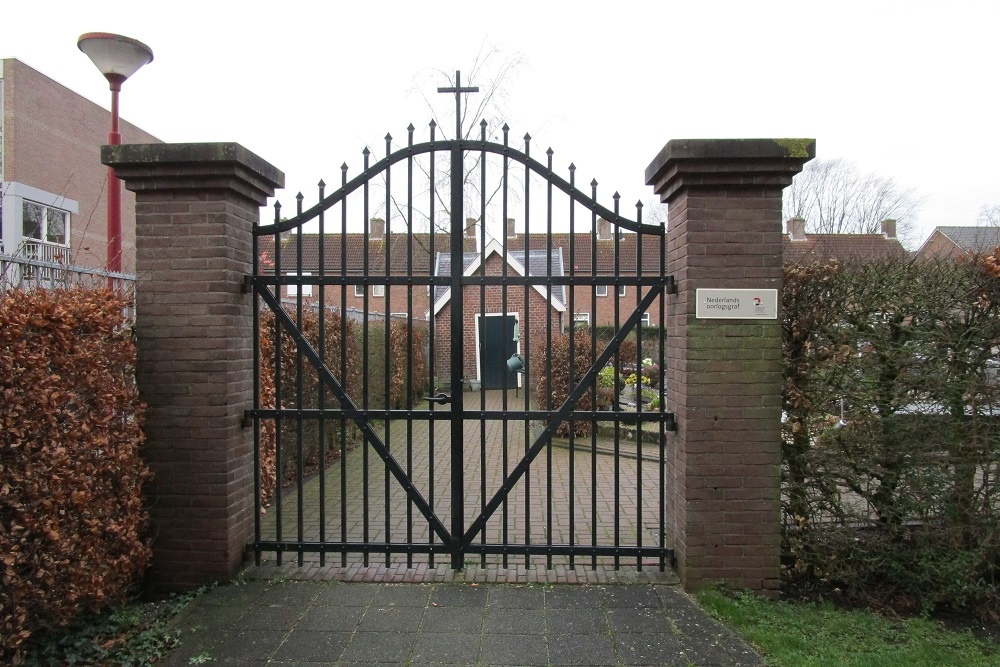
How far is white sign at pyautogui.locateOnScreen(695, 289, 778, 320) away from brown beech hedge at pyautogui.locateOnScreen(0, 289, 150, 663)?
3.39 metres

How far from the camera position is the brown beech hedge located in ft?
8.87

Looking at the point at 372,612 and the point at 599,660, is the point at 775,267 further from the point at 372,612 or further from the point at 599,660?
the point at 372,612

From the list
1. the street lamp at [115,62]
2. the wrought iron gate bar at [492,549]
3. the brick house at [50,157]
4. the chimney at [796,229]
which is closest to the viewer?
the wrought iron gate bar at [492,549]

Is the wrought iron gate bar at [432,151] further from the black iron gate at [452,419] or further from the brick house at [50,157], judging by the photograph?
the brick house at [50,157]

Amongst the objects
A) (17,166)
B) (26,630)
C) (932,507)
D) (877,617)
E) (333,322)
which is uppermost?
(17,166)

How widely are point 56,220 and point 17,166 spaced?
1965 millimetres

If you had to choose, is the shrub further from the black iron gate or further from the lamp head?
the lamp head

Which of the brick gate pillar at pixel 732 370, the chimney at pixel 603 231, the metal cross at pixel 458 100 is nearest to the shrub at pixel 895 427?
the brick gate pillar at pixel 732 370

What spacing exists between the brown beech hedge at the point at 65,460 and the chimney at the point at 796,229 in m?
39.2

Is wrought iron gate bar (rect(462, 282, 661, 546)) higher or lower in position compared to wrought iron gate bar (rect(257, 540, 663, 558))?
higher

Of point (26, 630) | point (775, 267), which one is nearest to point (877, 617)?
point (775, 267)

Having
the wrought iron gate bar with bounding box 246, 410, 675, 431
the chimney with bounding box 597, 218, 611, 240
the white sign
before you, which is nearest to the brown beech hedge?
the wrought iron gate bar with bounding box 246, 410, 675, 431

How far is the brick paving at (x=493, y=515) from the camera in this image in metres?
4.04

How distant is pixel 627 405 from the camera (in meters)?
11.6
